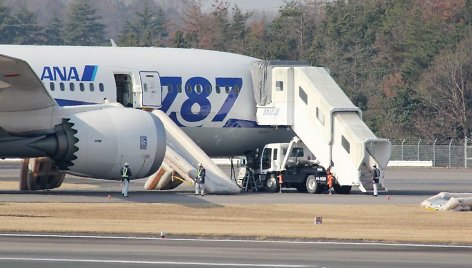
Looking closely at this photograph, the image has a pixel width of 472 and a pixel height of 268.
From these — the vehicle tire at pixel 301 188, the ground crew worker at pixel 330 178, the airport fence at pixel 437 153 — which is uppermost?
the ground crew worker at pixel 330 178

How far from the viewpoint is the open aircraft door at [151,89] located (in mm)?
47031

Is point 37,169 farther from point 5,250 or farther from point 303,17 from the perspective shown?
point 303,17

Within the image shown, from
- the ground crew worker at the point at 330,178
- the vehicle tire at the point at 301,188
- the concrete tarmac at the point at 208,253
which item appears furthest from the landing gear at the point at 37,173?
the concrete tarmac at the point at 208,253

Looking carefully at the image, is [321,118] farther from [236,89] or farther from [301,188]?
[236,89]

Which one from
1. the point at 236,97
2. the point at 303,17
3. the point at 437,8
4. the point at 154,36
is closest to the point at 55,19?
the point at 154,36

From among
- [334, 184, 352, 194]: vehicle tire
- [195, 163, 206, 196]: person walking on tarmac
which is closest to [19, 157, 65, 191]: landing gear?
[195, 163, 206, 196]: person walking on tarmac

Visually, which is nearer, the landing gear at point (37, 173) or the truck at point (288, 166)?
the landing gear at point (37, 173)

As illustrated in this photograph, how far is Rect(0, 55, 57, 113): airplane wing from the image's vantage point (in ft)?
135

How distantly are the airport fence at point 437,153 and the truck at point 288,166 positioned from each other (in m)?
32.8

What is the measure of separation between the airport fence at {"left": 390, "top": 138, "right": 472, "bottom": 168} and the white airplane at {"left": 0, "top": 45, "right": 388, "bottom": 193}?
109 feet

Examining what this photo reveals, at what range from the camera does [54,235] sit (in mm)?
30609

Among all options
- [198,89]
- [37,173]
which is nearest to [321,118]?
[198,89]

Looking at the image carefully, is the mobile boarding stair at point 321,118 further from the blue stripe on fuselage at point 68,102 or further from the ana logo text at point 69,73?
the blue stripe on fuselage at point 68,102

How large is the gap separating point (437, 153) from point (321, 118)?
117ft
